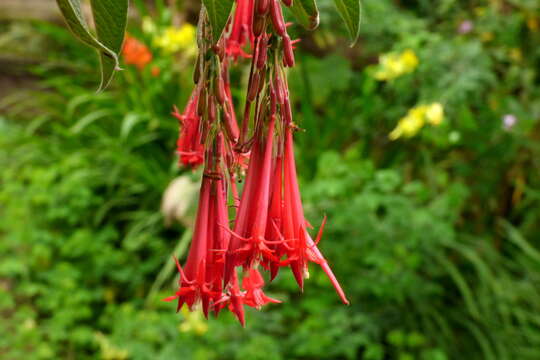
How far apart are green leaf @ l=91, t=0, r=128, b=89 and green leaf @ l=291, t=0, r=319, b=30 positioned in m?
0.13

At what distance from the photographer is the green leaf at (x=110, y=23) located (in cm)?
38

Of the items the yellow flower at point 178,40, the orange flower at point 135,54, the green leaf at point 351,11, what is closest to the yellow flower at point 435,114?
the yellow flower at point 178,40

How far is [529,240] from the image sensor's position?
97.8 inches

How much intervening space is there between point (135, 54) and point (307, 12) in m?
2.49

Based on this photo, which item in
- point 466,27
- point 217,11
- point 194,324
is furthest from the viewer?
point 466,27

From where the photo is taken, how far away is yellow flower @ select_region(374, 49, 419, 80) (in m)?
2.28

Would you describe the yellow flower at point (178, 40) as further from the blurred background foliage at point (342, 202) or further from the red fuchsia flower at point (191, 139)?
the red fuchsia flower at point (191, 139)

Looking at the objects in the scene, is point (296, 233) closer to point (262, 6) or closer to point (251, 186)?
point (251, 186)

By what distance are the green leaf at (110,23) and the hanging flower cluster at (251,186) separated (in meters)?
0.06

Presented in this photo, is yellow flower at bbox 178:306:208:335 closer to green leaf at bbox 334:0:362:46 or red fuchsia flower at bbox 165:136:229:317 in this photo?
red fuchsia flower at bbox 165:136:229:317

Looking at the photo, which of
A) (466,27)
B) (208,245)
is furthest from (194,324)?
(466,27)

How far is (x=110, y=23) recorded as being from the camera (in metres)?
0.38

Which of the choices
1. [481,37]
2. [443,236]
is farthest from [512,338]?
Answer: [481,37]

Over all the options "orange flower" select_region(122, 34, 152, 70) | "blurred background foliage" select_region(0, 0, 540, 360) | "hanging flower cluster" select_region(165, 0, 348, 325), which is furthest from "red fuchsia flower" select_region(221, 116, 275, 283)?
"orange flower" select_region(122, 34, 152, 70)
